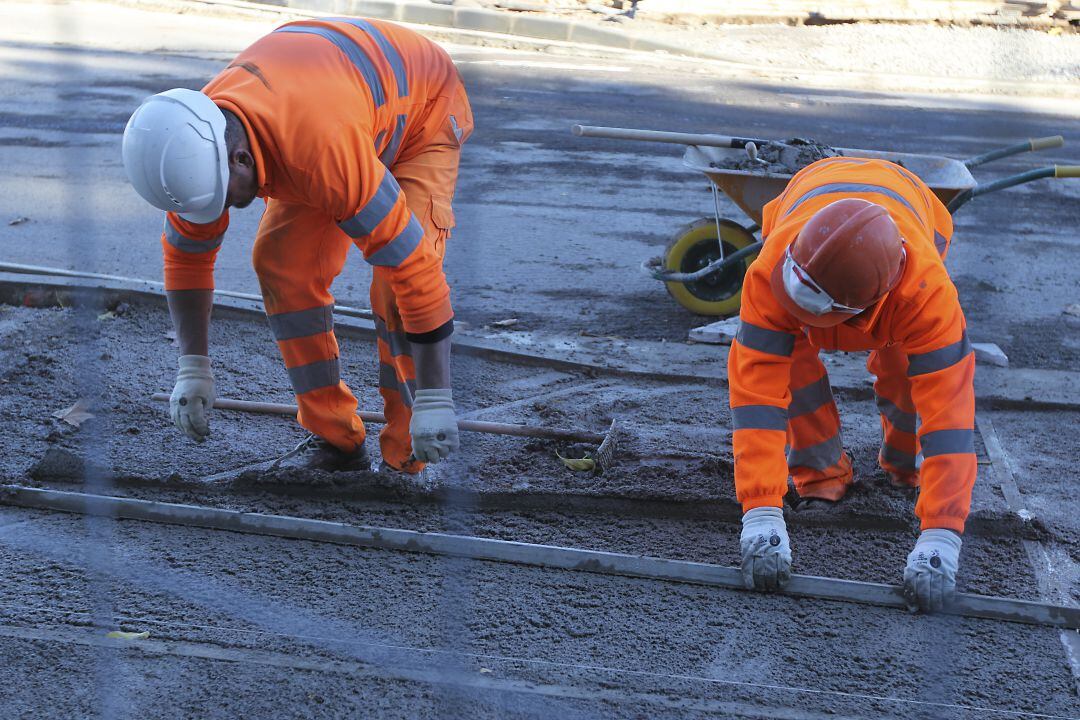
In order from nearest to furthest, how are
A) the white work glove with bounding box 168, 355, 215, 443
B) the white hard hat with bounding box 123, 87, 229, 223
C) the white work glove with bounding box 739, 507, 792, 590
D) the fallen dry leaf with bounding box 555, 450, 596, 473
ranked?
the white hard hat with bounding box 123, 87, 229, 223 → the white work glove with bounding box 739, 507, 792, 590 → the white work glove with bounding box 168, 355, 215, 443 → the fallen dry leaf with bounding box 555, 450, 596, 473

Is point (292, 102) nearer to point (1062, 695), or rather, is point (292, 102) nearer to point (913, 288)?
point (913, 288)

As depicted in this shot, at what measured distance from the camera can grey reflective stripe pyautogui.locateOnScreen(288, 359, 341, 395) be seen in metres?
3.51

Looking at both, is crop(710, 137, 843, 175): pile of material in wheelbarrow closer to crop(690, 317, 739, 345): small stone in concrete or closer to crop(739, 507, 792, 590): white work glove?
crop(690, 317, 739, 345): small stone in concrete

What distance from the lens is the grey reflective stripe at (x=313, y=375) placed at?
3506mm

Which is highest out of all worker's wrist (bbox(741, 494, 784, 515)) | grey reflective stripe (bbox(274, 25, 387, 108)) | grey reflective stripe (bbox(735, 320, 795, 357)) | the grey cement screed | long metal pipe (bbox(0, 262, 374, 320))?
grey reflective stripe (bbox(274, 25, 387, 108))

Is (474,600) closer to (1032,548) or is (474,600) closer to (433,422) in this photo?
(433,422)

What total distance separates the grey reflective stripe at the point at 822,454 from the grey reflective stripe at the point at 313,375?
154 cm

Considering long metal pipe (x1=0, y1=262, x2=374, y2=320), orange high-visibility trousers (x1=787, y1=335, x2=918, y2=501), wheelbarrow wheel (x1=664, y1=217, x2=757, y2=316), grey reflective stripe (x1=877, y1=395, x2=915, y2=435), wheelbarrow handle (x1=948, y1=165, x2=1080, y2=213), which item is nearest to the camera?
orange high-visibility trousers (x1=787, y1=335, x2=918, y2=501)

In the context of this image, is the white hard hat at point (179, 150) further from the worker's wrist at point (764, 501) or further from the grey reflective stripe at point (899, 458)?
the grey reflective stripe at point (899, 458)

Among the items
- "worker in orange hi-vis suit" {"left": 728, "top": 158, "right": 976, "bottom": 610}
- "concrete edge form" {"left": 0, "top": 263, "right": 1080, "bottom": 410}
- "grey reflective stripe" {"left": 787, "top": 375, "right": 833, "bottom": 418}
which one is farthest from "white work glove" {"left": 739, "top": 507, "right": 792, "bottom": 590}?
"concrete edge form" {"left": 0, "top": 263, "right": 1080, "bottom": 410}

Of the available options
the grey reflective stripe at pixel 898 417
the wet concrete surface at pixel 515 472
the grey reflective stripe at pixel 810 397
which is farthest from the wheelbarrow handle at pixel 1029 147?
the grey reflective stripe at pixel 810 397

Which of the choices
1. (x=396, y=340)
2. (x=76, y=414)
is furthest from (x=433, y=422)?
(x=76, y=414)

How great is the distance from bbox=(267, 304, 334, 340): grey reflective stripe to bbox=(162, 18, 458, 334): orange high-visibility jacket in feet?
0.92

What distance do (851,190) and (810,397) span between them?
0.76 metres
